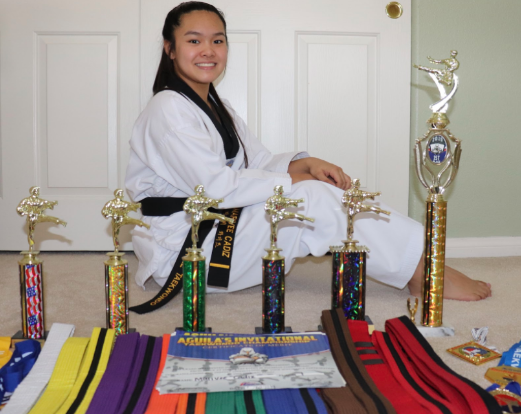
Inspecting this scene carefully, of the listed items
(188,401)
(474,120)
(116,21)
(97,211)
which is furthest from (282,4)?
(188,401)

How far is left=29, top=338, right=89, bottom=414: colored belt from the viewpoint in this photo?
860 mm

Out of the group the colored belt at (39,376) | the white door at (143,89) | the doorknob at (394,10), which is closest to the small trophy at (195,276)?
the colored belt at (39,376)

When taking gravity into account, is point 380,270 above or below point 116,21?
below

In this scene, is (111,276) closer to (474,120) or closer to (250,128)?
(250,128)

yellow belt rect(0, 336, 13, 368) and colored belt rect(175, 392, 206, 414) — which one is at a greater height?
yellow belt rect(0, 336, 13, 368)

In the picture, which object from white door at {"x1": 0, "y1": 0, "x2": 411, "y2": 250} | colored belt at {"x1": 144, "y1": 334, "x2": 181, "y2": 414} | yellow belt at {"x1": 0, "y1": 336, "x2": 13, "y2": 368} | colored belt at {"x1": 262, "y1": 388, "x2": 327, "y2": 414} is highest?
white door at {"x1": 0, "y1": 0, "x2": 411, "y2": 250}

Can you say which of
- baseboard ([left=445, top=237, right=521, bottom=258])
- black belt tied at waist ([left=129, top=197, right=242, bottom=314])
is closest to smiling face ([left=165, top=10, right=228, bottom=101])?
black belt tied at waist ([left=129, top=197, right=242, bottom=314])

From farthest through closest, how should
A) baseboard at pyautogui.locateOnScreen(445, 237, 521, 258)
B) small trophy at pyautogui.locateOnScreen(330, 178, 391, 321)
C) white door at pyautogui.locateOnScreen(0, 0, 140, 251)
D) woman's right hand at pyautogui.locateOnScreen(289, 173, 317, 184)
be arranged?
baseboard at pyautogui.locateOnScreen(445, 237, 521, 258)
white door at pyautogui.locateOnScreen(0, 0, 140, 251)
woman's right hand at pyautogui.locateOnScreen(289, 173, 317, 184)
small trophy at pyautogui.locateOnScreen(330, 178, 391, 321)

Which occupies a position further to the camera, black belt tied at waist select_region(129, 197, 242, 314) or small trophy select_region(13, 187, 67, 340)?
black belt tied at waist select_region(129, 197, 242, 314)

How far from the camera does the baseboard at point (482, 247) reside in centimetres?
239

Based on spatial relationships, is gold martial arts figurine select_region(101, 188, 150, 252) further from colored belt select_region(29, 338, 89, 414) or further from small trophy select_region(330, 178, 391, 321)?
small trophy select_region(330, 178, 391, 321)

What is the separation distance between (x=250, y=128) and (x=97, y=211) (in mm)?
717

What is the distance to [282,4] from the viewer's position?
2295 millimetres

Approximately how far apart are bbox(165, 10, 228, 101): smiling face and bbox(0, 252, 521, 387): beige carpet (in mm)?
696
